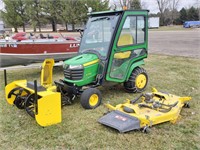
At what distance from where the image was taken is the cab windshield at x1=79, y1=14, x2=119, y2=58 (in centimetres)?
473

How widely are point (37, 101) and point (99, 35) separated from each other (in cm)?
217

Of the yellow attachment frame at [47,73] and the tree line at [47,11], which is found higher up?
the tree line at [47,11]

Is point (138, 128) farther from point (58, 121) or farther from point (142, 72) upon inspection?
point (142, 72)

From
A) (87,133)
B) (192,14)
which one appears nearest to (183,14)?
(192,14)

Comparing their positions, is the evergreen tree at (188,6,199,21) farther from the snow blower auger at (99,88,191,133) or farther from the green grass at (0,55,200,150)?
the snow blower auger at (99,88,191,133)

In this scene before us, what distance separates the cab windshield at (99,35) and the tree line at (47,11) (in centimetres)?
1817

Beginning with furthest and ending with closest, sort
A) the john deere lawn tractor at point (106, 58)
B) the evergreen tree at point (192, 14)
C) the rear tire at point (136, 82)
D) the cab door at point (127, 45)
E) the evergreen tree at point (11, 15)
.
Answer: the evergreen tree at point (192, 14), the evergreen tree at point (11, 15), the rear tire at point (136, 82), the cab door at point (127, 45), the john deere lawn tractor at point (106, 58)

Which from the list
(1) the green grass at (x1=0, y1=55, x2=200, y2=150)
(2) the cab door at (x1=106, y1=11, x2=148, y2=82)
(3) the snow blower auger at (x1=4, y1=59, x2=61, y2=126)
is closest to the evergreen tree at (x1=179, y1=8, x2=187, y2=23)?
(2) the cab door at (x1=106, y1=11, x2=148, y2=82)

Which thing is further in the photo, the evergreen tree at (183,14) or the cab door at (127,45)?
the evergreen tree at (183,14)

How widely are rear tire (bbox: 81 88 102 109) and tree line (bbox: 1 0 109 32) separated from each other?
63.6ft

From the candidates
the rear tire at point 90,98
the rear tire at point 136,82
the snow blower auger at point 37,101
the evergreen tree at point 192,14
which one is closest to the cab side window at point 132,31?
the rear tire at point 136,82

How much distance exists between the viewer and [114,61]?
4750 millimetres

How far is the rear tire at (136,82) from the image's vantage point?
5.14m

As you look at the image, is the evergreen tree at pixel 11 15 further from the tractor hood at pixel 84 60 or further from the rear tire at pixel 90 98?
the rear tire at pixel 90 98
